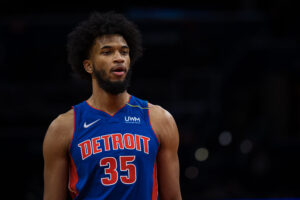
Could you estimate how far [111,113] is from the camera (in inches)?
112

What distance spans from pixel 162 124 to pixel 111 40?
625 mm

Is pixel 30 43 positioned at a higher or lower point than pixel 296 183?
higher

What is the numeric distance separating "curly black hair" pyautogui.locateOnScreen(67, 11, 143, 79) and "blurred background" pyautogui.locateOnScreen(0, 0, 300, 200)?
661 cm

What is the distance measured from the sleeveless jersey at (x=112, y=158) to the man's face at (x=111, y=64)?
0.68 feet

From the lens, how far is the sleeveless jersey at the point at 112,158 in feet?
8.71

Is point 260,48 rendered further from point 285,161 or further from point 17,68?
point 17,68

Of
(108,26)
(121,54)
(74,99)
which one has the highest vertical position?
(74,99)

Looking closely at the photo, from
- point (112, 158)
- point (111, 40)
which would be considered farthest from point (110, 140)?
point (111, 40)

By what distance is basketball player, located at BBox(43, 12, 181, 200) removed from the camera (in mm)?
2670

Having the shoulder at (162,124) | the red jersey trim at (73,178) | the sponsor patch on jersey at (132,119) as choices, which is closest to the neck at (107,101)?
the sponsor patch on jersey at (132,119)

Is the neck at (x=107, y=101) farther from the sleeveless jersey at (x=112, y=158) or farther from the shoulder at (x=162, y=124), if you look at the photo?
the shoulder at (x=162, y=124)

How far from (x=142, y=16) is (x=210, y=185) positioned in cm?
514

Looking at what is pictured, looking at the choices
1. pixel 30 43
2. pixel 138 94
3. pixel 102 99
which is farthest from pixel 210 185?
pixel 102 99

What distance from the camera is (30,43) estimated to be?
12.0 metres
